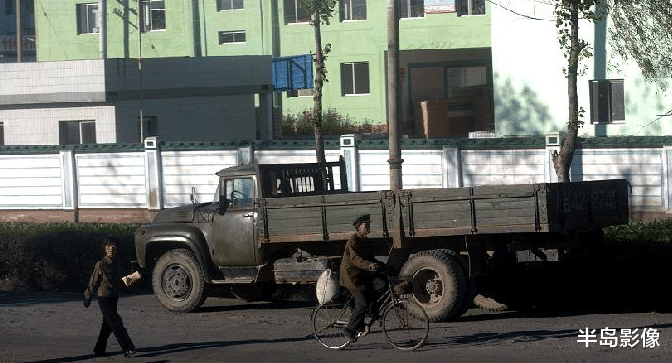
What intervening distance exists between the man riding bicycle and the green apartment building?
34.9m

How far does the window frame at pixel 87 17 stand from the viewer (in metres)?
55.2

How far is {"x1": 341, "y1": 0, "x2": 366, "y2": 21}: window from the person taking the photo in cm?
5134

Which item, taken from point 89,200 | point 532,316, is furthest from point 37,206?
point 532,316

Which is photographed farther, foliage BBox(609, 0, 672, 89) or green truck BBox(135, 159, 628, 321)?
foliage BBox(609, 0, 672, 89)

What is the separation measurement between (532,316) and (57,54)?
141 feet

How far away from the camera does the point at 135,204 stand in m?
31.5

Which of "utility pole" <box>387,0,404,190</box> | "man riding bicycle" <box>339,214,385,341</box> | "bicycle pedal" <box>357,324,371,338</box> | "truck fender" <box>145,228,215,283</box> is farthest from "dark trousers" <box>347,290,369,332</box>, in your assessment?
"utility pole" <box>387,0,404,190</box>

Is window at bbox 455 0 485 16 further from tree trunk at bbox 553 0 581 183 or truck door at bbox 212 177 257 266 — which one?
truck door at bbox 212 177 257 266

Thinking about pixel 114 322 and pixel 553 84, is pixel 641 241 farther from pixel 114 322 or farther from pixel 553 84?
pixel 553 84

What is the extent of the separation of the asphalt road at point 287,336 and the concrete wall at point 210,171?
23.9 feet

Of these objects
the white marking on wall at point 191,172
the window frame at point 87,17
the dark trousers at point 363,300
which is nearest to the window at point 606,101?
the white marking on wall at point 191,172

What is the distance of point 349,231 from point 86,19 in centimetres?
4179

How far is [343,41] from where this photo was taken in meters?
51.6

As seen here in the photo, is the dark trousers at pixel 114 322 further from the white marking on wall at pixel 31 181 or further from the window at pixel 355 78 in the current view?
the window at pixel 355 78
